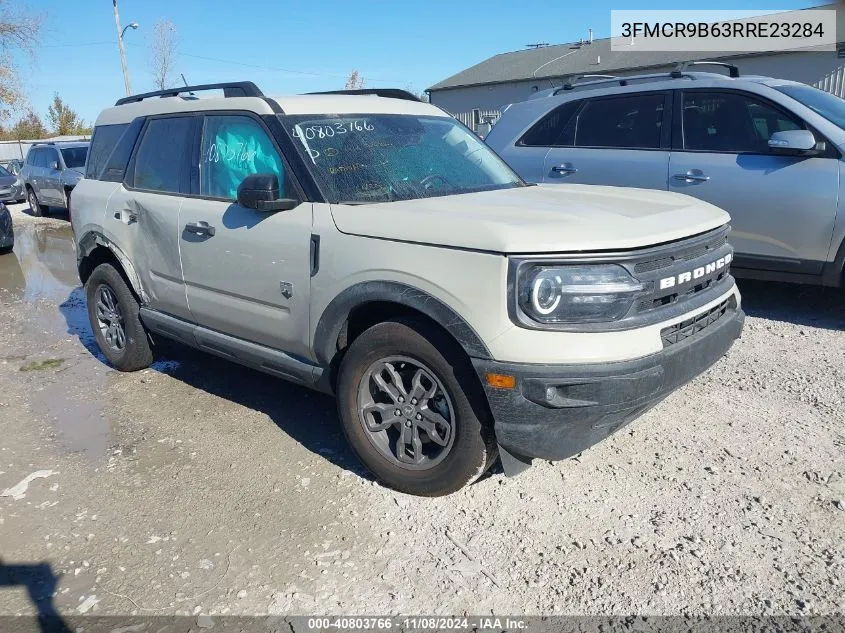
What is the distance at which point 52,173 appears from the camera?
52.0 ft

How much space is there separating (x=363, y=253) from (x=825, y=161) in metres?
3.95

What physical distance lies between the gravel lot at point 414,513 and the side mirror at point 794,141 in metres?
1.59

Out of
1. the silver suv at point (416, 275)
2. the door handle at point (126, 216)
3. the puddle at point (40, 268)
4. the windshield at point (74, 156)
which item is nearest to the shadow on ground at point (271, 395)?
the silver suv at point (416, 275)

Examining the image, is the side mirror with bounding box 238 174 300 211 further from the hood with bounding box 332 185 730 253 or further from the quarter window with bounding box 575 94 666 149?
the quarter window with bounding box 575 94 666 149

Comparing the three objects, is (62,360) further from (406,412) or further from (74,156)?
(74,156)

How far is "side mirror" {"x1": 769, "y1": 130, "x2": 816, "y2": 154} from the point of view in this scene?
509 centimetres

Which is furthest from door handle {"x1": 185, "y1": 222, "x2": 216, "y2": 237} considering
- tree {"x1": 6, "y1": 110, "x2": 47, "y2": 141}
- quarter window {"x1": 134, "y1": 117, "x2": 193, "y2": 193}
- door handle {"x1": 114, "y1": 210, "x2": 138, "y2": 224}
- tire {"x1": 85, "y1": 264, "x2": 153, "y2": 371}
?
tree {"x1": 6, "y1": 110, "x2": 47, "y2": 141}

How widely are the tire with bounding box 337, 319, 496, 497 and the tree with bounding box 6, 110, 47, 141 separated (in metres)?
54.0

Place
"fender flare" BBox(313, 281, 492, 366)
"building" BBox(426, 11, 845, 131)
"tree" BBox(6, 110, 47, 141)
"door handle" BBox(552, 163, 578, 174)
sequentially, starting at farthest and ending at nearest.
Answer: "tree" BBox(6, 110, 47, 141) < "building" BBox(426, 11, 845, 131) < "door handle" BBox(552, 163, 578, 174) < "fender flare" BBox(313, 281, 492, 366)

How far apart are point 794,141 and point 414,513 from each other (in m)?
4.12

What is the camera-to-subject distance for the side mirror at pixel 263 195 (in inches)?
134

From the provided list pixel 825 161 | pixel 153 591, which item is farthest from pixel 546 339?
pixel 825 161

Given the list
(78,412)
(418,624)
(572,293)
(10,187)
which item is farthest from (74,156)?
(418,624)

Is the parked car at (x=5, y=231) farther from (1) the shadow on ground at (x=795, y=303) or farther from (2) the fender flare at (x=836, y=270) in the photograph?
(2) the fender flare at (x=836, y=270)
